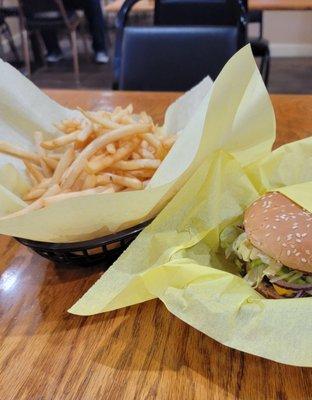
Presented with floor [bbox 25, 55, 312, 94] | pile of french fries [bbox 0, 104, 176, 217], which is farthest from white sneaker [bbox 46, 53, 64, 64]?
pile of french fries [bbox 0, 104, 176, 217]

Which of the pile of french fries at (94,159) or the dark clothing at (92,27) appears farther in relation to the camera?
the dark clothing at (92,27)

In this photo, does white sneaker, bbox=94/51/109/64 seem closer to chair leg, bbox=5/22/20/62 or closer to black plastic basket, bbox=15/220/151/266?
chair leg, bbox=5/22/20/62

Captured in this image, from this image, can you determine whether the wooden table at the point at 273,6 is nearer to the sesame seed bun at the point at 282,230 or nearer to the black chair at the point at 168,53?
the black chair at the point at 168,53

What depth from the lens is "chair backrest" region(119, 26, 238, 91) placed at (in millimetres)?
1766

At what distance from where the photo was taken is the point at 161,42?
5.93 feet

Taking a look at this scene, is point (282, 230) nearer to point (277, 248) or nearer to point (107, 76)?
point (277, 248)

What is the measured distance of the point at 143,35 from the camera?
5.94 feet

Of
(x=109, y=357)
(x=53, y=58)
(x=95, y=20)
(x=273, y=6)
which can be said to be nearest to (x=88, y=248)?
(x=109, y=357)

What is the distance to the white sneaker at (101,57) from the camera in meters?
5.18

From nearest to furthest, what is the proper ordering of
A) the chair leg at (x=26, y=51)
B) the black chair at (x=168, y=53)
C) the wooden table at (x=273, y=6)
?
1. the black chair at (x=168, y=53)
2. the wooden table at (x=273, y=6)
3. the chair leg at (x=26, y=51)

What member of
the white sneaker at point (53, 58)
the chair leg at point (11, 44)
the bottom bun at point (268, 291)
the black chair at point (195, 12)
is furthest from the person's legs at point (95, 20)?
the bottom bun at point (268, 291)

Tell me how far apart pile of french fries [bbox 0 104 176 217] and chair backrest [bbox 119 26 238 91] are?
84 cm

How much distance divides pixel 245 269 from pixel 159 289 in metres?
0.21

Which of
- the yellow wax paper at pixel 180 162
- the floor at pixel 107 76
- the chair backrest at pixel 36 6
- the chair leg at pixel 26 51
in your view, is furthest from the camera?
the chair leg at pixel 26 51
